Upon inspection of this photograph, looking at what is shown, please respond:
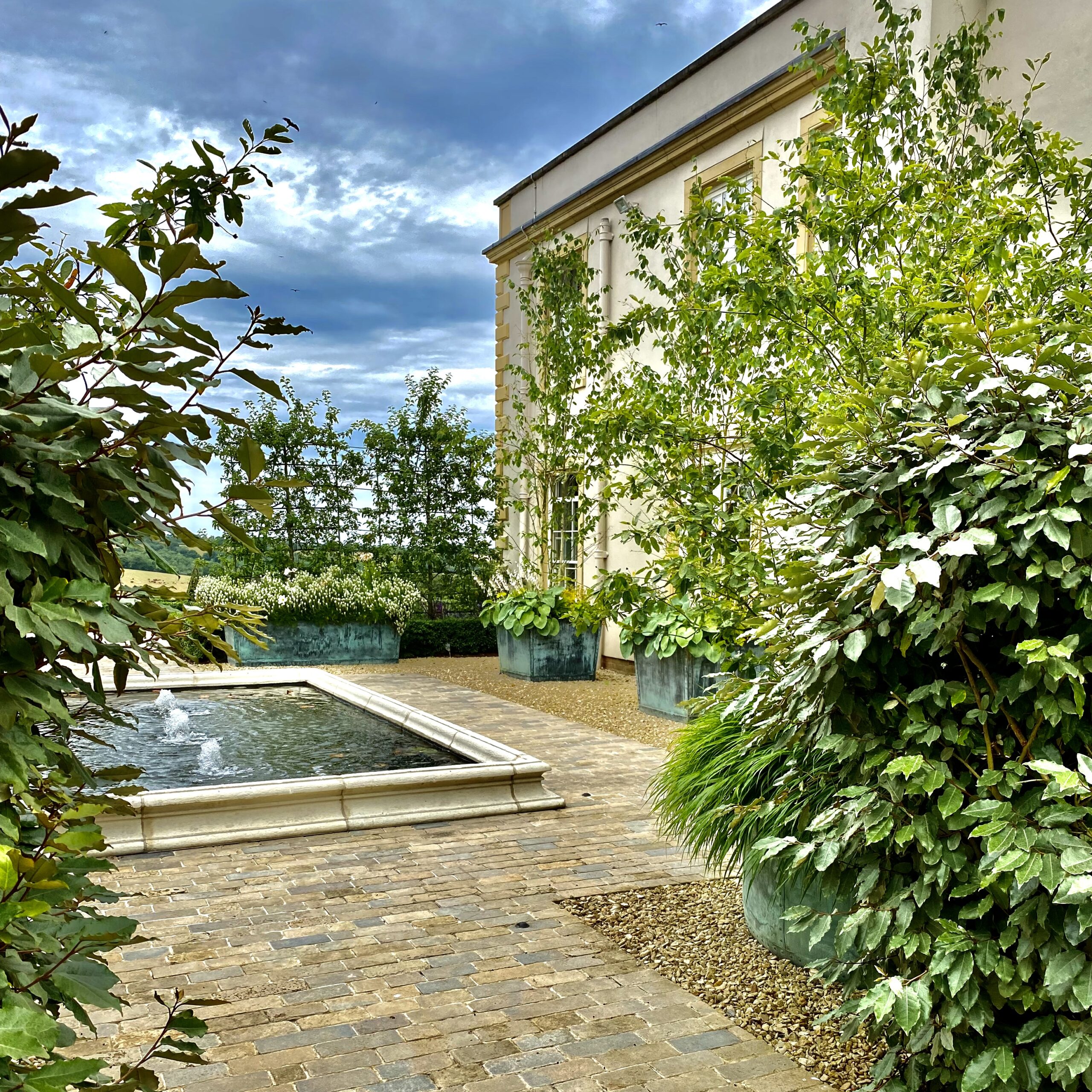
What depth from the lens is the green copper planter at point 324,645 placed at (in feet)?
49.6

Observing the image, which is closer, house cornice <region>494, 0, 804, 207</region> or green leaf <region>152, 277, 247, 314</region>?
green leaf <region>152, 277, 247, 314</region>

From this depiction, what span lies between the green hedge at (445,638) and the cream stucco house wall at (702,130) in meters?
1.37

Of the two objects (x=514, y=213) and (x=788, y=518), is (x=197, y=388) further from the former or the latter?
(x=514, y=213)

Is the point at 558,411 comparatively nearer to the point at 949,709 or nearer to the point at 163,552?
Answer: the point at 949,709

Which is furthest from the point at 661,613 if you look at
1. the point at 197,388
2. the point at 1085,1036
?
the point at 197,388

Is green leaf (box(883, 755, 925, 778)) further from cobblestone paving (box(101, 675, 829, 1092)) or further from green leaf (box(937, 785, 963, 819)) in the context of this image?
cobblestone paving (box(101, 675, 829, 1092))

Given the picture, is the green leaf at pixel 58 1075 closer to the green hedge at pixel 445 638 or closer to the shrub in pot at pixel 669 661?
the shrub in pot at pixel 669 661

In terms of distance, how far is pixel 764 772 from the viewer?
4.11 metres

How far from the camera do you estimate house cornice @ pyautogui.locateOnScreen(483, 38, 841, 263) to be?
1129 centimetres

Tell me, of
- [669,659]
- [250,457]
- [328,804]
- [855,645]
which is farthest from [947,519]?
[669,659]

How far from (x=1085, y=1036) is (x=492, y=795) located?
4506 millimetres

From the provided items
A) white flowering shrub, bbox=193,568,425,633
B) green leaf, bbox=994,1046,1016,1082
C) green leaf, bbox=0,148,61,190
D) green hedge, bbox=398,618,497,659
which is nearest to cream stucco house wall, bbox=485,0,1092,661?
green hedge, bbox=398,618,497,659

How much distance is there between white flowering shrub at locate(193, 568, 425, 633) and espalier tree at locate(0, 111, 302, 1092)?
13483 mm

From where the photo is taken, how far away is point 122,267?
1326mm
